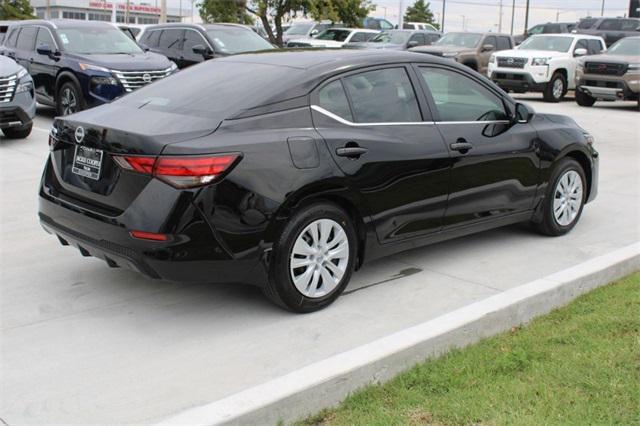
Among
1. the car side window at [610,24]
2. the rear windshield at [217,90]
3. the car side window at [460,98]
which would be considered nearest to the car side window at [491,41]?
the car side window at [610,24]

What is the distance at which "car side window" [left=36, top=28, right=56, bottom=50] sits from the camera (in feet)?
46.5

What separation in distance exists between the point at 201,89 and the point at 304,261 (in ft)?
4.52

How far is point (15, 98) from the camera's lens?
11219mm

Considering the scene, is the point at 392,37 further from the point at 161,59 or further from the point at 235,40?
the point at 161,59

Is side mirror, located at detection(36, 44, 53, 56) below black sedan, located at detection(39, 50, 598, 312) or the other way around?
the other way around

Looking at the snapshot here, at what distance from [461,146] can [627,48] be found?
54.5 ft

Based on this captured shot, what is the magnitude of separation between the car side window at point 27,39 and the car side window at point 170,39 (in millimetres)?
3030

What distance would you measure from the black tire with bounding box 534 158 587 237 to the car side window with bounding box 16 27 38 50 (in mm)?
11089

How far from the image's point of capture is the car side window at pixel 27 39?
14.8 metres

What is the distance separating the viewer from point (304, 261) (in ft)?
15.8

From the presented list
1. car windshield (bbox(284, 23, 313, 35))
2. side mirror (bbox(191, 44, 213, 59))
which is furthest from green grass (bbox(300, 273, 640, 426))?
car windshield (bbox(284, 23, 313, 35))

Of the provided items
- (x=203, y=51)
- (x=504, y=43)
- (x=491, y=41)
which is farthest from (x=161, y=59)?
(x=504, y=43)

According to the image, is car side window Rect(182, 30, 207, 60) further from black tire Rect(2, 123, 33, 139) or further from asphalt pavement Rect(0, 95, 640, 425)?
asphalt pavement Rect(0, 95, 640, 425)

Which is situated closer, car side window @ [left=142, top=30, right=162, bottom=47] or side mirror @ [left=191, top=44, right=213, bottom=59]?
side mirror @ [left=191, top=44, right=213, bottom=59]
